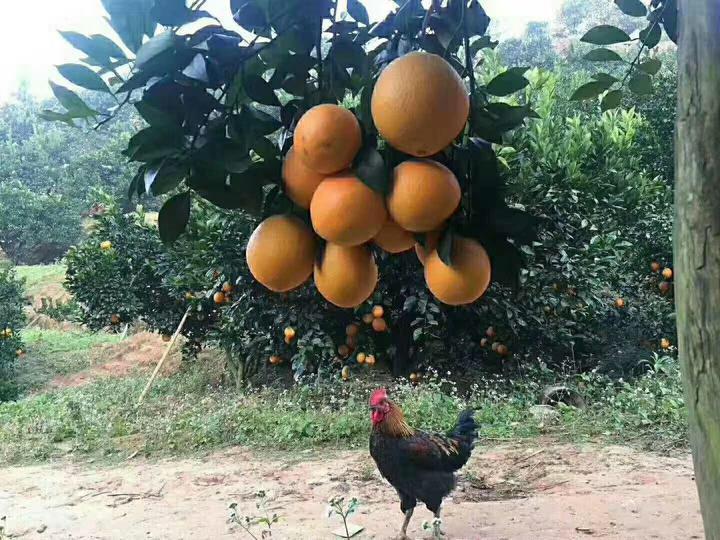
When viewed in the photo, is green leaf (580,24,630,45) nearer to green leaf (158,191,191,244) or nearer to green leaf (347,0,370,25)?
green leaf (347,0,370,25)

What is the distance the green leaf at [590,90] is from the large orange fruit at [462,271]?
0.69 m

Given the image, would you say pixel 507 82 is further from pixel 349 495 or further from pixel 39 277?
pixel 39 277

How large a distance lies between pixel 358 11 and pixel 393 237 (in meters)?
0.42

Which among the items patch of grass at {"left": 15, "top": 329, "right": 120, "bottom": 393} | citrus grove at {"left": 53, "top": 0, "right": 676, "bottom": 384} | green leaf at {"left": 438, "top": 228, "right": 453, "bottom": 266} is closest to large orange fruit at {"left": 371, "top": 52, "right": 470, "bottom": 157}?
citrus grove at {"left": 53, "top": 0, "right": 676, "bottom": 384}

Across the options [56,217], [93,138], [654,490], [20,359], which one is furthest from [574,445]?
[93,138]

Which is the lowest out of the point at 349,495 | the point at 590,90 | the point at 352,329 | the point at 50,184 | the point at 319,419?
the point at 349,495

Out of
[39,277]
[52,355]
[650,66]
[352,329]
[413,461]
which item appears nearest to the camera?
[650,66]

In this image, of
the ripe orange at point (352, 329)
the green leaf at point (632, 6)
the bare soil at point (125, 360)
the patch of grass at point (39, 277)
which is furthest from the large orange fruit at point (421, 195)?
the patch of grass at point (39, 277)

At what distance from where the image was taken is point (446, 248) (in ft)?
2.54

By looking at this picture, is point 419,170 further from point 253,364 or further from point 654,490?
point 253,364

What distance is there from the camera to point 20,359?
10.1 meters

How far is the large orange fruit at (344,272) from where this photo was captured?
81 cm

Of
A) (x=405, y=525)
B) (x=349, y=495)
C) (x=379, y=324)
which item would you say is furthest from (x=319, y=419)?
(x=405, y=525)

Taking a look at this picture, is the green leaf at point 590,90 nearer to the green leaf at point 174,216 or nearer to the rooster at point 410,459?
the green leaf at point 174,216
